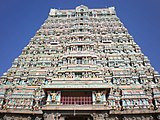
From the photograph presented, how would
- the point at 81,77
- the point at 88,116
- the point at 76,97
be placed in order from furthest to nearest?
the point at 81,77, the point at 76,97, the point at 88,116

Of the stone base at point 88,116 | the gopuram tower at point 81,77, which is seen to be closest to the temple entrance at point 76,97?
the gopuram tower at point 81,77

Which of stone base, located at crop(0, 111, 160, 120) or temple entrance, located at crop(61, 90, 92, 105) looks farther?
temple entrance, located at crop(61, 90, 92, 105)

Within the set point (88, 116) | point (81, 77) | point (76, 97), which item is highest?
point (81, 77)

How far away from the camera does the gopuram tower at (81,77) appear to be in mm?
18500

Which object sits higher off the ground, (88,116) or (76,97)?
(76,97)

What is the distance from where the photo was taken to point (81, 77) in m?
22.6

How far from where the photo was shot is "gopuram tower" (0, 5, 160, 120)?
1850 cm

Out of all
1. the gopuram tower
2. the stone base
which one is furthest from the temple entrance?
the stone base

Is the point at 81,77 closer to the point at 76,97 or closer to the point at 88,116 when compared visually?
the point at 76,97

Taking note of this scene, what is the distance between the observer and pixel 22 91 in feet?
72.7

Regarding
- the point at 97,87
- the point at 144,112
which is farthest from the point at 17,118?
the point at 144,112

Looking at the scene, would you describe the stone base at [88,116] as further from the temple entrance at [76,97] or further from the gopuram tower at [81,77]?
the temple entrance at [76,97]

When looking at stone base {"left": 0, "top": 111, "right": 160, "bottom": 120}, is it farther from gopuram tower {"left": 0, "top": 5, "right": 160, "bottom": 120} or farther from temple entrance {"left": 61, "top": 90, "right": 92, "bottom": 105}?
temple entrance {"left": 61, "top": 90, "right": 92, "bottom": 105}

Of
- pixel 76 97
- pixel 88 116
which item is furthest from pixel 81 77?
pixel 88 116
